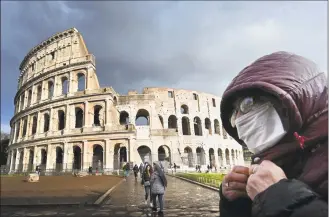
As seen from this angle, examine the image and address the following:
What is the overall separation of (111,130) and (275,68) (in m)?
28.6

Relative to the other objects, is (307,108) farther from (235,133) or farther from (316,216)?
(235,133)

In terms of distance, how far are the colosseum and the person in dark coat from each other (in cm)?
2765

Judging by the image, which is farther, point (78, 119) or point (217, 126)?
point (217, 126)

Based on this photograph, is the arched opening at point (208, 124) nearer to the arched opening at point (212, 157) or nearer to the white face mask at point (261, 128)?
the arched opening at point (212, 157)

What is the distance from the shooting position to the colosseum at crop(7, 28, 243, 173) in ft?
96.8

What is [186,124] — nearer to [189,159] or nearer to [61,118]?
[189,159]

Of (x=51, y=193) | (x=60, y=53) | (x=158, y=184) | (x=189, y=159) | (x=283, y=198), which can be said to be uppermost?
(x=60, y=53)

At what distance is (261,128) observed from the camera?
1.10m

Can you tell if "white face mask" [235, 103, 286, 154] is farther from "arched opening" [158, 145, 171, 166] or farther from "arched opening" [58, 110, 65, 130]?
"arched opening" [58, 110, 65, 130]

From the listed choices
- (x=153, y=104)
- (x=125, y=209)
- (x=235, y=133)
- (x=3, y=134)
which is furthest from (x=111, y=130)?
(x=3, y=134)

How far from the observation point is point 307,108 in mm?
941

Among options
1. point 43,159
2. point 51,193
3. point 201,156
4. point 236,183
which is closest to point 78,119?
point 43,159

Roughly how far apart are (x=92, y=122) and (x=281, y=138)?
30.8 metres

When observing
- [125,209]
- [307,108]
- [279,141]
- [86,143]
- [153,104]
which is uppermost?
[153,104]
